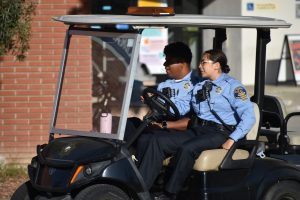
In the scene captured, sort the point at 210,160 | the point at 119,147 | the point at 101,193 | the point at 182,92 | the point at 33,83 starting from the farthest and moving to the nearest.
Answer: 1. the point at 33,83
2. the point at 182,92
3. the point at 210,160
4. the point at 119,147
5. the point at 101,193

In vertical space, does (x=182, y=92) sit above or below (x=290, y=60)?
above

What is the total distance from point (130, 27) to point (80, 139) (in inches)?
38.0

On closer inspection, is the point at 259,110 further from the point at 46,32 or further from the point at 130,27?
the point at 46,32

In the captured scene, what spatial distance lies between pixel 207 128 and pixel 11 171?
3.84 meters

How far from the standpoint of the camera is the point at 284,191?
20.5 feet

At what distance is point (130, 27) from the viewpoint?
5.80 meters

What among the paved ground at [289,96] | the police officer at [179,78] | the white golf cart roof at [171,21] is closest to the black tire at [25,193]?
the police officer at [179,78]

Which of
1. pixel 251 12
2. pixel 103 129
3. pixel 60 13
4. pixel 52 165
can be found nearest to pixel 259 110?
pixel 103 129

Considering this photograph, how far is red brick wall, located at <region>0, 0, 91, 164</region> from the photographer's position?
9609 millimetres

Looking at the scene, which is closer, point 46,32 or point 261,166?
point 261,166

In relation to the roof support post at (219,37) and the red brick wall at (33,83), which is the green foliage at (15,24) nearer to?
the red brick wall at (33,83)

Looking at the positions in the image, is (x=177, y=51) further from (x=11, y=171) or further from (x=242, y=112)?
(x=11, y=171)

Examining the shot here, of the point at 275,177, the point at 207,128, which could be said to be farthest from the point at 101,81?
the point at 275,177

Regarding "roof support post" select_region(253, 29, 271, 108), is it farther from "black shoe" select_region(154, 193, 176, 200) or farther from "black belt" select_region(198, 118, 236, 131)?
"black shoe" select_region(154, 193, 176, 200)
